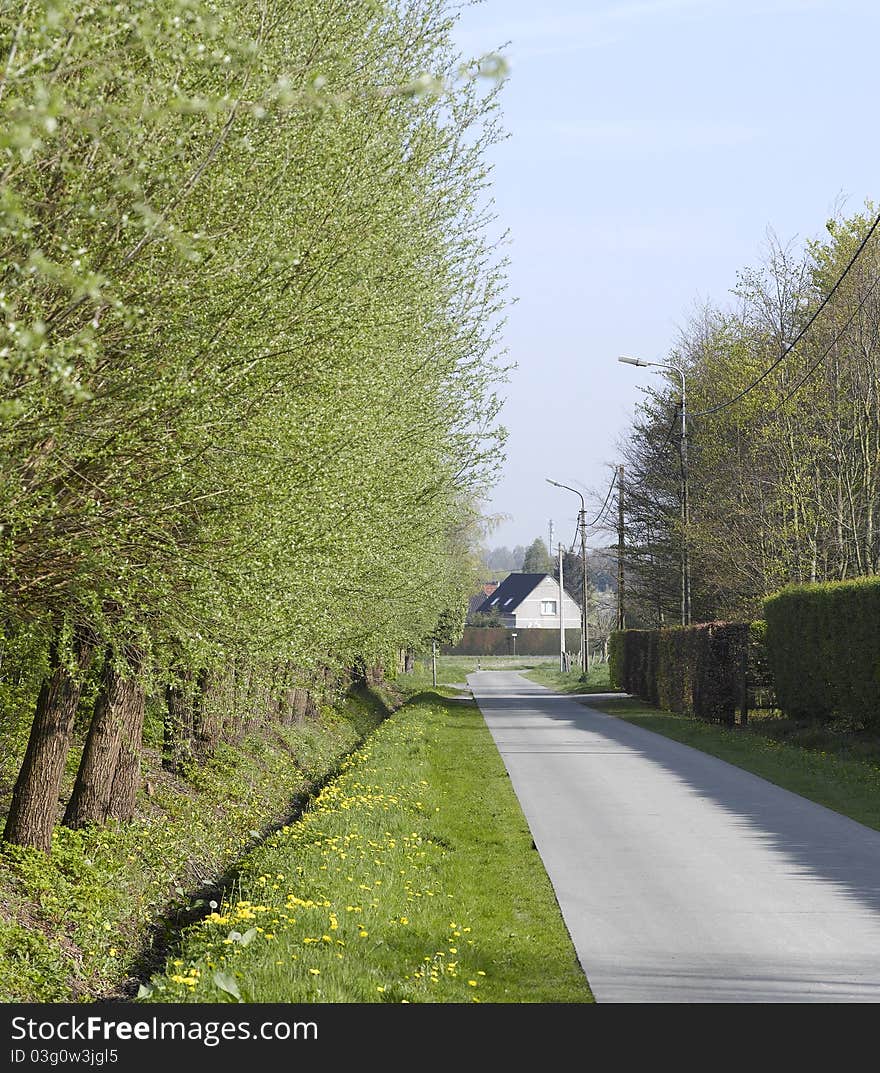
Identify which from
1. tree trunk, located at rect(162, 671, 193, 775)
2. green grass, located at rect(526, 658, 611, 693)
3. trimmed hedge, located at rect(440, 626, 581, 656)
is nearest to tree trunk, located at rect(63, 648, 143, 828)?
tree trunk, located at rect(162, 671, 193, 775)

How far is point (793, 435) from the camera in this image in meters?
29.2

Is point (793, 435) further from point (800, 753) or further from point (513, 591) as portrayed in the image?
point (513, 591)

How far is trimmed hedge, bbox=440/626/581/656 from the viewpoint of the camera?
106688 millimetres

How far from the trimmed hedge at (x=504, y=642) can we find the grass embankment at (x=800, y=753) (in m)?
74.4

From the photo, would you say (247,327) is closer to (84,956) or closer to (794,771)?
(84,956)

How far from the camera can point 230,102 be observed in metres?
6.77

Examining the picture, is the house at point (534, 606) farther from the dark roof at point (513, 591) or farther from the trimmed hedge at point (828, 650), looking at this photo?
the trimmed hedge at point (828, 650)

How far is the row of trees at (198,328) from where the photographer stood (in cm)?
577

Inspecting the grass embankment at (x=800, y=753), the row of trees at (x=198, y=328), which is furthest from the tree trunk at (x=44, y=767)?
the grass embankment at (x=800, y=753)

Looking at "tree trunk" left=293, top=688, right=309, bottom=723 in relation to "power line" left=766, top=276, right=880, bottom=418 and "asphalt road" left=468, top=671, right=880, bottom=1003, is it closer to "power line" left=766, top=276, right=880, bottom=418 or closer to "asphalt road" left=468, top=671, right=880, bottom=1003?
"asphalt road" left=468, top=671, right=880, bottom=1003

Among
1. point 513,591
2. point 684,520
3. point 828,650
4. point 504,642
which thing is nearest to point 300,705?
point 828,650

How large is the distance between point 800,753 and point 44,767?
506 inches

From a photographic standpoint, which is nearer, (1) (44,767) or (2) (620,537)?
(1) (44,767)

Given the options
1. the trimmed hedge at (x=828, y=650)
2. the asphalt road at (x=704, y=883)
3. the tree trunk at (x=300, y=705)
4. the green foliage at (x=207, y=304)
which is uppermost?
the green foliage at (x=207, y=304)
